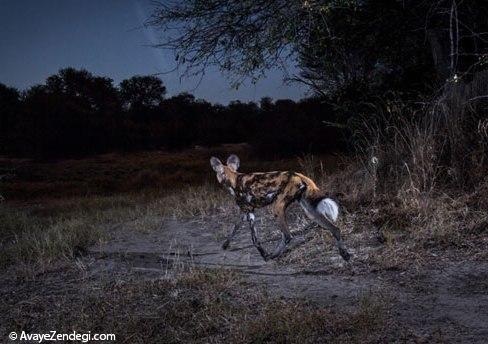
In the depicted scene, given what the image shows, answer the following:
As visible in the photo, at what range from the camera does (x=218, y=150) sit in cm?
3622

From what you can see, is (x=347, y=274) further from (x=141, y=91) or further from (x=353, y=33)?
(x=141, y=91)

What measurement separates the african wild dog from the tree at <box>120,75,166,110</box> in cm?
3941

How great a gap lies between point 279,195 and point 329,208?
62 centimetres

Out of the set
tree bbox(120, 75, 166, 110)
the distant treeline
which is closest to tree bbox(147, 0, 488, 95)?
the distant treeline

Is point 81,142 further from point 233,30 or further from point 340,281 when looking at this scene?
point 340,281

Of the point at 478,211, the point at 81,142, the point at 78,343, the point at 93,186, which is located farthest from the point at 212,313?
the point at 81,142

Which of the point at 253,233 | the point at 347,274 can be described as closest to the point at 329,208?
the point at 347,274

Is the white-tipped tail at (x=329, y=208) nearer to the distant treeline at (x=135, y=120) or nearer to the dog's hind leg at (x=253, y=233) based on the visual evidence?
the dog's hind leg at (x=253, y=233)

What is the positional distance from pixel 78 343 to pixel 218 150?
32.3 m

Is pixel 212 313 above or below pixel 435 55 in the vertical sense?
below

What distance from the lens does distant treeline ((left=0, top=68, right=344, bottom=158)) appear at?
31.9 metres

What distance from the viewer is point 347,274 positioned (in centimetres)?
520

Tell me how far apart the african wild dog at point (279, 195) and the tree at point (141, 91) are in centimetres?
3941

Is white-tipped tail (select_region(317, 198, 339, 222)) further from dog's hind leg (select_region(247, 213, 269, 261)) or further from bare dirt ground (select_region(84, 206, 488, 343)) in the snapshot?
dog's hind leg (select_region(247, 213, 269, 261))
